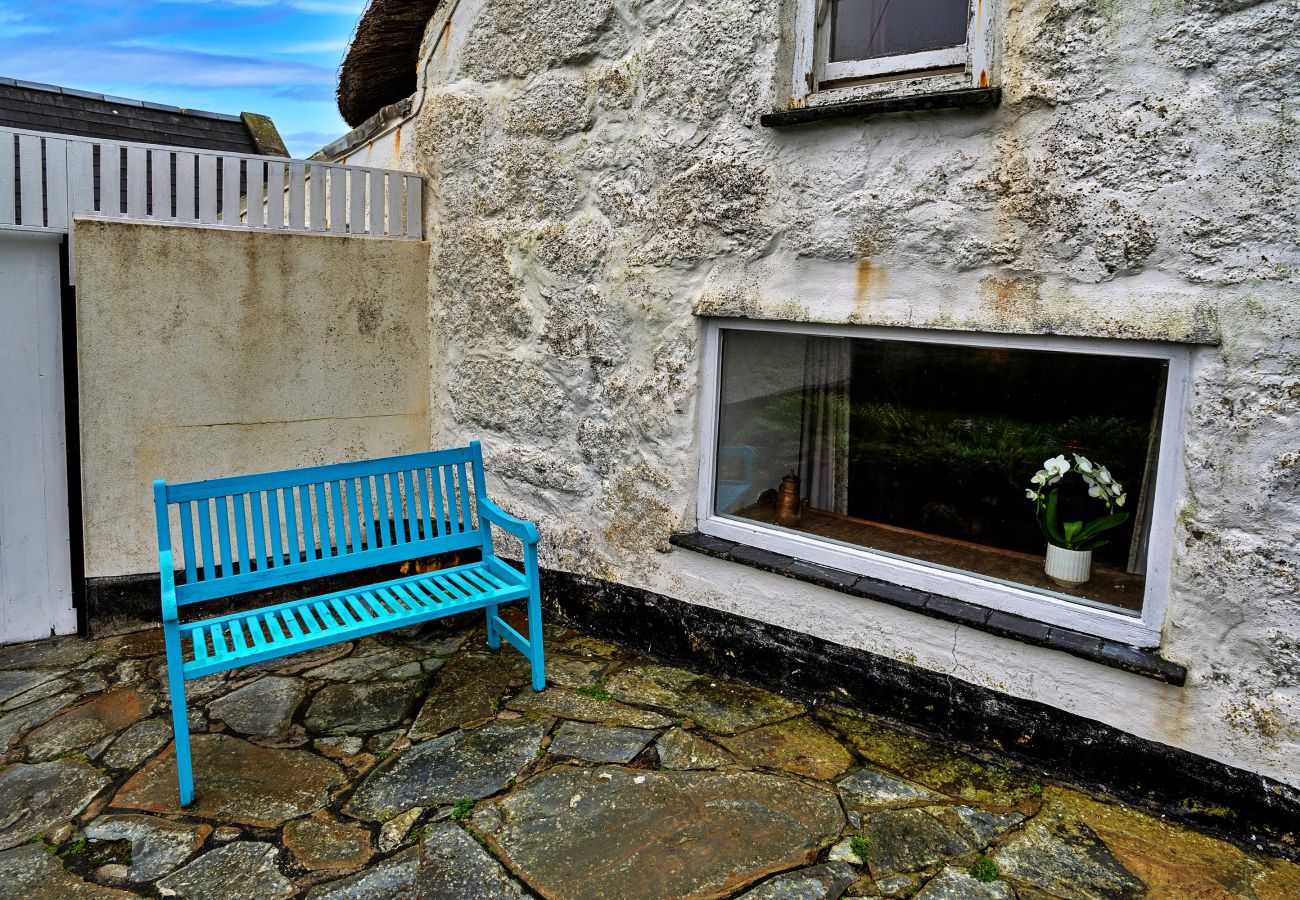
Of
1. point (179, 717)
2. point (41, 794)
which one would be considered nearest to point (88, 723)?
point (41, 794)

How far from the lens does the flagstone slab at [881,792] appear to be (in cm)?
293

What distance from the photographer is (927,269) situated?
3.14 meters

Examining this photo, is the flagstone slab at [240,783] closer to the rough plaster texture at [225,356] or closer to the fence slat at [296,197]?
the rough plaster texture at [225,356]

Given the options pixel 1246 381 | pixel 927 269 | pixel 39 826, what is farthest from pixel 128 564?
pixel 1246 381

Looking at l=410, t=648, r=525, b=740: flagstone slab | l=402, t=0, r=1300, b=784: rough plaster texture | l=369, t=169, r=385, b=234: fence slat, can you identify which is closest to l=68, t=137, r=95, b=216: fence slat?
l=369, t=169, r=385, b=234: fence slat

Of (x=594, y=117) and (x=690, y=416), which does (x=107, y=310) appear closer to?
(x=594, y=117)

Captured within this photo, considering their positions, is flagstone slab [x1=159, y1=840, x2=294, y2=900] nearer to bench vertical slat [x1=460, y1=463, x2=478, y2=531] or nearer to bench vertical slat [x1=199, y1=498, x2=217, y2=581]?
bench vertical slat [x1=199, y1=498, x2=217, y2=581]

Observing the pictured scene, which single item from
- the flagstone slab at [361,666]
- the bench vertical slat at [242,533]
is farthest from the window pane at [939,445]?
the bench vertical slat at [242,533]

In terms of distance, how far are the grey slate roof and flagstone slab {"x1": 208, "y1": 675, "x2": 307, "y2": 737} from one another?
5.33 metres

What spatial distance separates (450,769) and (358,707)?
69cm

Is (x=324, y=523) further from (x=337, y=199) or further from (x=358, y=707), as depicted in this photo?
(x=337, y=199)

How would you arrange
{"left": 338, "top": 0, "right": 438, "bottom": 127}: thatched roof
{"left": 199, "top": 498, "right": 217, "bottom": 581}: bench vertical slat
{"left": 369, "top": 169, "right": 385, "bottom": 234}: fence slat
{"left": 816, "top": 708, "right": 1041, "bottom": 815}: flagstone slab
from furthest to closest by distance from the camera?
{"left": 338, "top": 0, "right": 438, "bottom": 127}: thatched roof
{"left": 369, "top": 169, "right": 385, "bottom": 234}: fence slat
{"left": 199, "top": 498, "right": 217, "bottom": 581}: bench vertical slat
{"left": 816, "top": 708, "right": 1041, "bottom": 815}: flagstone slab

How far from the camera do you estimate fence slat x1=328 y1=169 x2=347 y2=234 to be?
4570 millimetres

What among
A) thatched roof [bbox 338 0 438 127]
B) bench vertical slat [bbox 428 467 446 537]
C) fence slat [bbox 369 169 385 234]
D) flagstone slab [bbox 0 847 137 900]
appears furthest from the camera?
thatched roof [bbox 338 0 438 127]
